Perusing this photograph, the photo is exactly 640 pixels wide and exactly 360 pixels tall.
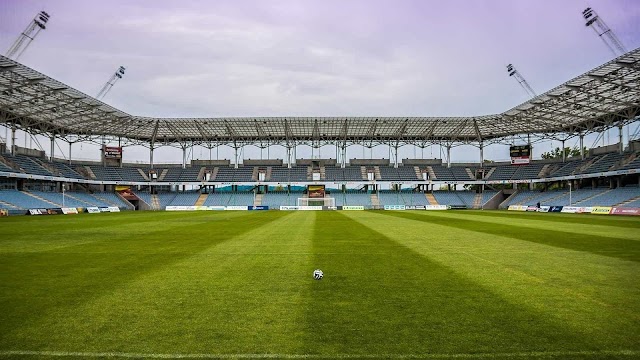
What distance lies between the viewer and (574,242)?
15.7 m

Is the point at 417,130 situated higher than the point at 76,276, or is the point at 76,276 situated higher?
the point at 417,130

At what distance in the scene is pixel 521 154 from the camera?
65125 mm

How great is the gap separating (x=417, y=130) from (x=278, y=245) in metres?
60.0

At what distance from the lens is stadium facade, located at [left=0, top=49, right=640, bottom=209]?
156 ft

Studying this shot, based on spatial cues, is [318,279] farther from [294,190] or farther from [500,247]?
[294,190]

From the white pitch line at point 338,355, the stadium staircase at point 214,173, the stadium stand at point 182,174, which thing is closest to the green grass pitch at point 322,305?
the white pitch line at point 338,355

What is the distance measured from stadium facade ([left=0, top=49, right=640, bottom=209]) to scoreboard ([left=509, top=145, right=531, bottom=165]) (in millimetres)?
866

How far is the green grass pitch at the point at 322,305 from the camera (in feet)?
15.8

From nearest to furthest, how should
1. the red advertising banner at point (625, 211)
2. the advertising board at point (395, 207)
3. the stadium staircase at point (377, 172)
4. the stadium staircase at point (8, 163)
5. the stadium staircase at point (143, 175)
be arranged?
the red advertising banner at point (625, 211)
the stadium staircase at point (8, 163)
the advertising board at point (395, 207)
the stadium staircase at point (143, 175)
the stadium staircase at point (377, 172)

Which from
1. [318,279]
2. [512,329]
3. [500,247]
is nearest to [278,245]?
[318,279]

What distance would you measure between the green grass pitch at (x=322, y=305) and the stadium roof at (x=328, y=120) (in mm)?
33826

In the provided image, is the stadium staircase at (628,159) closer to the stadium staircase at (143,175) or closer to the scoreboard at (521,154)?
the scoreboard at (521,154)

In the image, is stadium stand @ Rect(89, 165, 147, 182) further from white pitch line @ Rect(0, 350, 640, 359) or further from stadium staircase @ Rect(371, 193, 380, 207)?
white pitch line @ Rect(0, 350, 640, 359)

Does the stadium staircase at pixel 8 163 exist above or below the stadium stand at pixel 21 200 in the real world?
above
